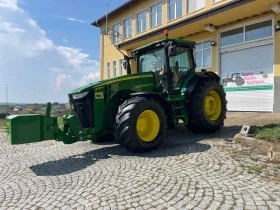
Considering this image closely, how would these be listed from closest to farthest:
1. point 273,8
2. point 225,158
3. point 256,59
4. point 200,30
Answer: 1. point 225,158
2. point 273,8
3. point 256,59
4. point 200,30

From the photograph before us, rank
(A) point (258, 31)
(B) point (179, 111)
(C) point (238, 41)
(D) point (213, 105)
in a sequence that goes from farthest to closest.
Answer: (C) point (238, 41) < (A) point (258, 31) < (D) point (213, 105) < (B) point (179, 111)

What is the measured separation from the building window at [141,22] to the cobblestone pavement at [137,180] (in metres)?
15.9

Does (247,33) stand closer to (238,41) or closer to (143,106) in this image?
(238,41)

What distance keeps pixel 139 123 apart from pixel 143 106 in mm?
425

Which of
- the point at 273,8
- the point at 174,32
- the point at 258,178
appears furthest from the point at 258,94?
the point at 258,178

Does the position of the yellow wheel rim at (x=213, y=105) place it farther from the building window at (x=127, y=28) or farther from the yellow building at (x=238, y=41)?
the building window at (x=127, y=28)

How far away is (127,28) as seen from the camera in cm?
2391

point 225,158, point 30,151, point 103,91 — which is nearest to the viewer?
point 225,158

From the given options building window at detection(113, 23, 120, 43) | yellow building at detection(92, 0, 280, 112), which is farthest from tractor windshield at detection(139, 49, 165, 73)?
building window at detection(113, 23, 120, 43)

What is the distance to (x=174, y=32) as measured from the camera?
648 inches

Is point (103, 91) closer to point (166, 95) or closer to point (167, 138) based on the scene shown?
point (166, 95)

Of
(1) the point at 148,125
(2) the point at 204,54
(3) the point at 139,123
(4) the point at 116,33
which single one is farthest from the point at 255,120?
(4) the point at 116,33

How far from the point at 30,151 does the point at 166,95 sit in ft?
13.1

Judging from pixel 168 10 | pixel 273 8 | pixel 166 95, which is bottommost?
pixel 166 95
